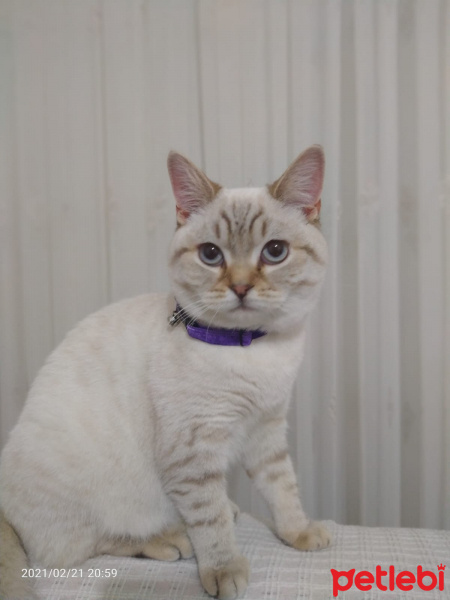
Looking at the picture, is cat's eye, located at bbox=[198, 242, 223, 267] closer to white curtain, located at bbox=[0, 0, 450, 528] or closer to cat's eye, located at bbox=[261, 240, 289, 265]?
cat's eye, located at bbox=[261, 240, 289, 265]

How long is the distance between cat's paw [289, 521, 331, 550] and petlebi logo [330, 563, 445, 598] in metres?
0.09

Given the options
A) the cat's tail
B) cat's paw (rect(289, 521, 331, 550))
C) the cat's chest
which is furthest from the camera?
cat's paw (rect(289, 521, 331, 550))

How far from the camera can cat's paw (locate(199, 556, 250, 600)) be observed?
94cm

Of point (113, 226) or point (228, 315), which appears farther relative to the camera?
point (113, 226)

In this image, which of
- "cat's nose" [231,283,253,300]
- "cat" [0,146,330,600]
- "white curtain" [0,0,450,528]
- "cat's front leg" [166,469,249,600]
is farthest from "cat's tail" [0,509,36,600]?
"white curtain" [0,0,450,528]

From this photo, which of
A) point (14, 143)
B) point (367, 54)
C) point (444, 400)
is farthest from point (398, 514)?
point (14, 143)

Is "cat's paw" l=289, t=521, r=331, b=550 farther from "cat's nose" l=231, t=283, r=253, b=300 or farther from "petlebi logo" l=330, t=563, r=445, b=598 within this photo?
"cat's nose" l=231, t=283, r=253, b=300

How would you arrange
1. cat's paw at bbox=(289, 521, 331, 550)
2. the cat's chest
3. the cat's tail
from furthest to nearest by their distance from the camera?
cat's paw at bbox=(289, 521, 331, 550)
the cat's chest
the cat's tail

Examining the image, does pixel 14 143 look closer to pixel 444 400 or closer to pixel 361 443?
pixel 361 443

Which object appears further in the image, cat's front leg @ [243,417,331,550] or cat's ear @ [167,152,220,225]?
cat's front leg @ [243,417,331,550]

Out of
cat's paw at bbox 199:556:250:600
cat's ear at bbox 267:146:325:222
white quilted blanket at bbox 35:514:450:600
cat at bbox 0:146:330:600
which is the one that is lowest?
white quilted blanket at bbox 35:514:450:600

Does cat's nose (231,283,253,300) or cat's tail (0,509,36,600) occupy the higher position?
cat's nose (231,283,253,300)

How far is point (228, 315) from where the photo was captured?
991 mm

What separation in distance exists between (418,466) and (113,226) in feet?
4.58
